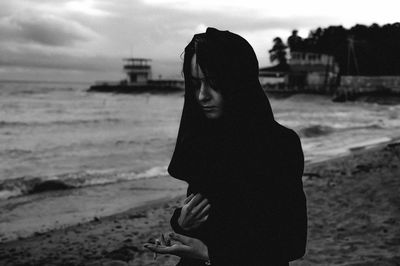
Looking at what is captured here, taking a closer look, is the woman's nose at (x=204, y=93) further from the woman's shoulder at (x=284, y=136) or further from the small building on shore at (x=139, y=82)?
Result: the small building on shore at (x=139, y=82)

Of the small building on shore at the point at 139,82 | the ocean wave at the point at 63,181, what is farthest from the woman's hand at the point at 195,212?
the small building on shore at the point at 139,82

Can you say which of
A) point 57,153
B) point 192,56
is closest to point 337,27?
point 57,153

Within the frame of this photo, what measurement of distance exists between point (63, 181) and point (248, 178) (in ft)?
36.3

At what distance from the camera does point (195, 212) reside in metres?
1.26

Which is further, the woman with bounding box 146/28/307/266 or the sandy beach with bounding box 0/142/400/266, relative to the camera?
the sandy beach with bounding box 0/142/400/266

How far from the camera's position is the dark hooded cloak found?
123cm

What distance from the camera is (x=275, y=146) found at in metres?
1.24

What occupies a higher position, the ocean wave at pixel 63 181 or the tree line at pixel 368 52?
the tree line at pixel 368 52

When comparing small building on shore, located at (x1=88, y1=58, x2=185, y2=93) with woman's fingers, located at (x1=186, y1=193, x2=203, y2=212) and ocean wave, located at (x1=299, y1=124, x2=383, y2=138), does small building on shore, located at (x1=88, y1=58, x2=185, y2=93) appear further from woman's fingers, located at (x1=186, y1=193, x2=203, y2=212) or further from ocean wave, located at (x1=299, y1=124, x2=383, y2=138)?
woman's fingers, located at (x1=186, y1=193, x2=203, y2=212)

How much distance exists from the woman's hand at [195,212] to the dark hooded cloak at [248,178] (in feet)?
0.06

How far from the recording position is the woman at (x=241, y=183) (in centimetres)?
123

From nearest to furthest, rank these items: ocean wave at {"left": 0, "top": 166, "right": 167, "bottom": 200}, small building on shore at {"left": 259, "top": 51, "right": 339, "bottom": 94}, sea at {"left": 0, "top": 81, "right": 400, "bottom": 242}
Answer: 1. sea at {"left": 0, "top": 81, "right": 400, "bottom": 242}
2. ocean wave at {"left": 0, "top": 166, "right": 167, "bottom": 200}
3. small building on shore at {"left": 259, "top": 51, "right": 339, "bottom": 94}

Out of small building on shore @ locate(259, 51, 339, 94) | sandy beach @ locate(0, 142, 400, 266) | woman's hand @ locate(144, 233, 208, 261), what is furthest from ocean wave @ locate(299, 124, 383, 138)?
small building on shore @ locate(259, 51, 339, 94)

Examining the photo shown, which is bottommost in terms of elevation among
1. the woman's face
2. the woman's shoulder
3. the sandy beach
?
the sandy beach
